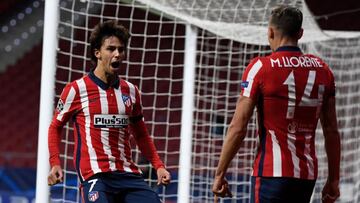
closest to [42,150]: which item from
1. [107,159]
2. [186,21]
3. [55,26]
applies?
[55,26]

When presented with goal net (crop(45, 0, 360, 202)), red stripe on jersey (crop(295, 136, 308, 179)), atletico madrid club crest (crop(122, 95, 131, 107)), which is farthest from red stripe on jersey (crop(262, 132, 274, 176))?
goal net (crop(45, 0, 360, 202))

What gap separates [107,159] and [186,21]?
266cm

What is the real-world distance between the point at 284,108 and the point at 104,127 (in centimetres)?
113

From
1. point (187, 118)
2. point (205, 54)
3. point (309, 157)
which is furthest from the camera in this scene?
point (205, 54)

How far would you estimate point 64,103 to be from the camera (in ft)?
12.7

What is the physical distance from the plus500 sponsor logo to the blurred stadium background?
333 inches

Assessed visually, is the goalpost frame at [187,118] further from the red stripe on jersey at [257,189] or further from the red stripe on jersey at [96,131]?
the red stripe on jersey at [257,189]

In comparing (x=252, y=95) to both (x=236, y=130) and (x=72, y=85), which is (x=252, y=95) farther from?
(x=72, y=85)

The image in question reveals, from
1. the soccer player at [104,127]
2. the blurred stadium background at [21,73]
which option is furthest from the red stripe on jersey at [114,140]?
the blurred stadium background at [21,73]

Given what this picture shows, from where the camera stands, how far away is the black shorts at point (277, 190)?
9.87 ft

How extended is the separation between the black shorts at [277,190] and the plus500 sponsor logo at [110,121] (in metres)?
1.02

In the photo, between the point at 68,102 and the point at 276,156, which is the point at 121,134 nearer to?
the point at 68,102

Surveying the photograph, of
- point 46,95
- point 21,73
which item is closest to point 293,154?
point 46,95

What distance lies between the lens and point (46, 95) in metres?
4.78
